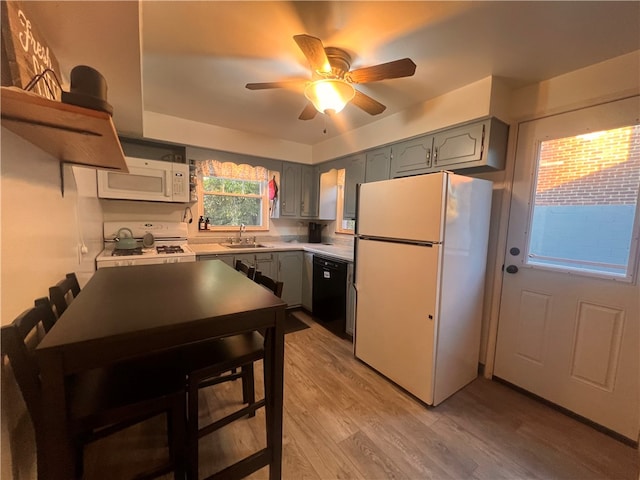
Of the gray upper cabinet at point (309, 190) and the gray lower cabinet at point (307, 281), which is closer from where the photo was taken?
the gray lower cabinet at point (307, 281)

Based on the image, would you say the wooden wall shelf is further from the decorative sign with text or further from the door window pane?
the door window pane

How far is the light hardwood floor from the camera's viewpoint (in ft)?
4.72

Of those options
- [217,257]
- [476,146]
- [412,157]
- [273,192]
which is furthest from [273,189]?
[476,146]

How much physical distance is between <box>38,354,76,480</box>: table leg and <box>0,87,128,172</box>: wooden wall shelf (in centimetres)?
67

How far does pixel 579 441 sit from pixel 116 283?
3000mm

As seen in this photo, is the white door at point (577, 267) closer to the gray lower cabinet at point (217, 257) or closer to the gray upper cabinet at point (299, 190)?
the gray upper cabinet at point (299, 190)

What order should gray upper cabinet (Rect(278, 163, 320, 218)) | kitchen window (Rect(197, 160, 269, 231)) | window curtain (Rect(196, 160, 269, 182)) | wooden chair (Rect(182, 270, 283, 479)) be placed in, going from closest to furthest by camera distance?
wooden chair (Rect(182, 270, 283, 479)), window curtain (Rect(196, 160, 269, 182)), kitchen window (Rect(197, 160, 269, 231)), gray upper cabinet (Rect(278, 163, 320, 218))

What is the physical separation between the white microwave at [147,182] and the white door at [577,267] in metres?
3.31

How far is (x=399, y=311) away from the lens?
2.09 meters

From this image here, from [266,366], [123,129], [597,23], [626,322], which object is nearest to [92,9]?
[266,366]

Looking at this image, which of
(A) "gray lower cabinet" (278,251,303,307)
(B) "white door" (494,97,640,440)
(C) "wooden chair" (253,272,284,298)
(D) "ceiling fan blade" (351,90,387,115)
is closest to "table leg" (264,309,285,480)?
(C) "wooden chair" (253,272,284,298)

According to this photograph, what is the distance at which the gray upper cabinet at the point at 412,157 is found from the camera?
242cm

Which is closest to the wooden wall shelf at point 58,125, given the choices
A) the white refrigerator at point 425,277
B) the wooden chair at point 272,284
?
the wooden chair at point 272,284

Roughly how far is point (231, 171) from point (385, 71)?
8.36 ft
